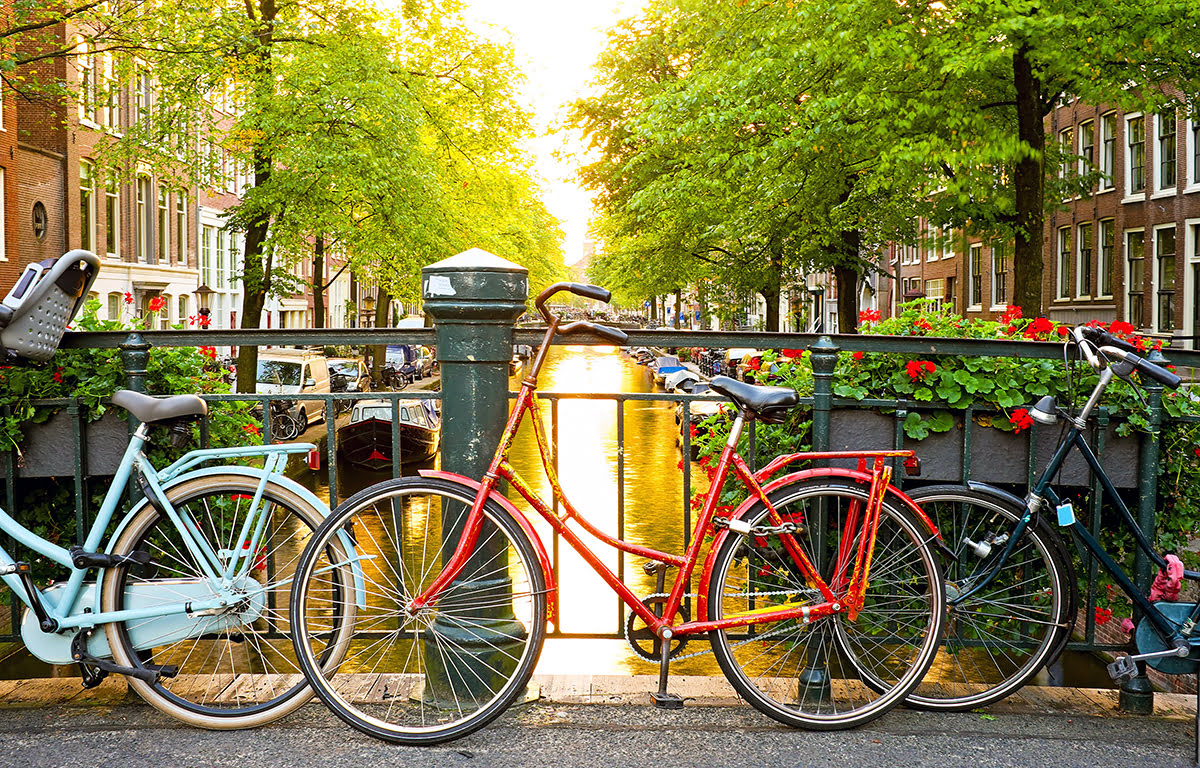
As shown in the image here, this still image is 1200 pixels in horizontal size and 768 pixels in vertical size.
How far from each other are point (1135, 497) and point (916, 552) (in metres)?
1.18

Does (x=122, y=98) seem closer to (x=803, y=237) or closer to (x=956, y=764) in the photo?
(x=803, y=237)

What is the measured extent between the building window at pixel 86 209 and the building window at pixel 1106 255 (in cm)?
2892

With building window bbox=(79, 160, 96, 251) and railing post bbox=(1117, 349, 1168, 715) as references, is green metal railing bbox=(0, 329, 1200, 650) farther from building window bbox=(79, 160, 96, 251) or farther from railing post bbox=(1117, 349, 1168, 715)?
building window bbox=(79, 160, 96, 251)

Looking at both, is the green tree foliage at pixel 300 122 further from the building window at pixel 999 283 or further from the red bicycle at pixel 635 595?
the building window at pixel 999 283

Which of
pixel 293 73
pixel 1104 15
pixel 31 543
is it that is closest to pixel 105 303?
pixel 293 73

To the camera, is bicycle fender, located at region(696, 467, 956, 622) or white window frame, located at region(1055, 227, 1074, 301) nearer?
bicycle fender, located at region(696, 467, 956, 622)

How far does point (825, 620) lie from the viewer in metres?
3.74

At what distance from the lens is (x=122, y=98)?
1361 inches

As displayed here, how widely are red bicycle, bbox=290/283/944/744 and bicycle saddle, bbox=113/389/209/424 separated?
670mm

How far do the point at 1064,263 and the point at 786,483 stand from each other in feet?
108

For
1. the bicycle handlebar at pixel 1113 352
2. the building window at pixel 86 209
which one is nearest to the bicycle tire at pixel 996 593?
the bicycle handlebar at pixel 1113 352

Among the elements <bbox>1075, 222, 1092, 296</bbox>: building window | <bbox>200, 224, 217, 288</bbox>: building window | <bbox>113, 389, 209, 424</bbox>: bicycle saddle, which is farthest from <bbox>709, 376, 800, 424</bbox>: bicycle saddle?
<bbox>200, 224, 217, 288</bbox>: building window

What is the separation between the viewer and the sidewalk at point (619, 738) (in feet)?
11.1

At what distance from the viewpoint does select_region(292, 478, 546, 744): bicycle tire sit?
3.47 metres
